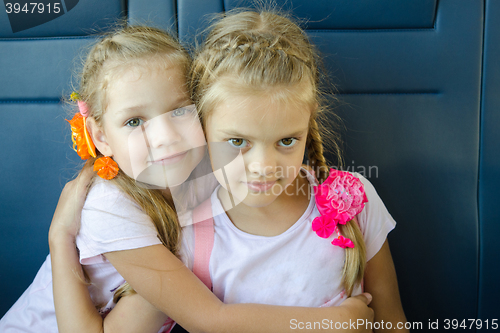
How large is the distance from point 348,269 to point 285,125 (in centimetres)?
35

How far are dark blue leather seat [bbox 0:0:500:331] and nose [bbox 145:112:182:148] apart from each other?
0.35 m

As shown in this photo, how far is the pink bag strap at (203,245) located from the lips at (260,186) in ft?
0.50

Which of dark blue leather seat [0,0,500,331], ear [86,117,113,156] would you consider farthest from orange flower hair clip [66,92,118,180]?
dark blue leather seat [0,0,500,331]

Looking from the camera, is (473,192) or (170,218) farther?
(473,192)

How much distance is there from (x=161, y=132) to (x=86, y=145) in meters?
0.23

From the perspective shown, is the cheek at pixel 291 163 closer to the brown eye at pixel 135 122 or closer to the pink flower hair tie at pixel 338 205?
the pink flower hair tie at pixel 338 205

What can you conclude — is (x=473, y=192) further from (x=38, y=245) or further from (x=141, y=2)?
(x=38, y=245)

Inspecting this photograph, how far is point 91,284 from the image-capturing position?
2.72ft

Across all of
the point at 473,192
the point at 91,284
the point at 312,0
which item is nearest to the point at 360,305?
the point at 473,192

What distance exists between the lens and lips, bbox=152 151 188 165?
73 centimetres

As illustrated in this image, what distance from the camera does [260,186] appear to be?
0.71 m

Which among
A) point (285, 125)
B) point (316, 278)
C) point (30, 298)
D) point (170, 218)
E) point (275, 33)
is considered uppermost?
point (275, 33)

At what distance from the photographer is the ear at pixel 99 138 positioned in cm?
77

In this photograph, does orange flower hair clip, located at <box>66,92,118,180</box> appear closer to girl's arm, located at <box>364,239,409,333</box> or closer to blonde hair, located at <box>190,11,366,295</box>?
blonde hair, located at <box>190,11,366,295</box>
